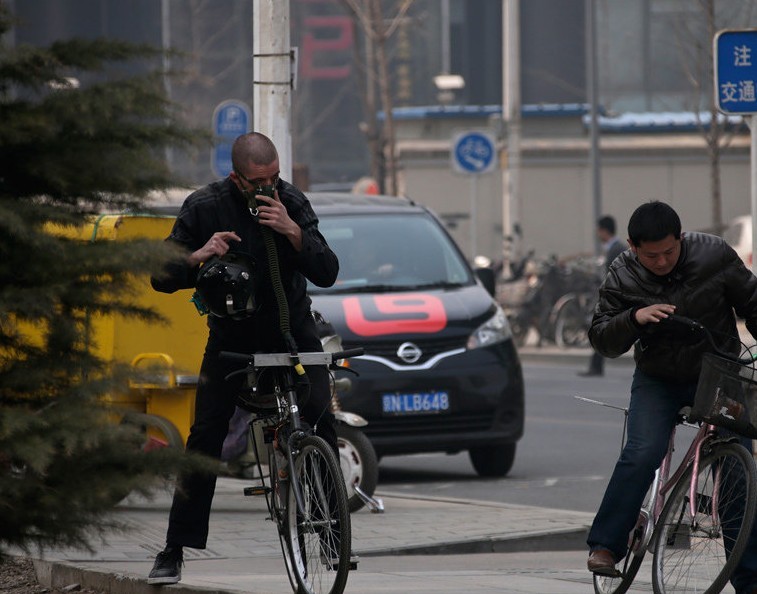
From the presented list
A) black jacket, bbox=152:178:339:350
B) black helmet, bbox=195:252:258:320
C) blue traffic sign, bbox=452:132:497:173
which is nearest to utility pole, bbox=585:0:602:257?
blue traffic sign, bbox=452:132:497:173

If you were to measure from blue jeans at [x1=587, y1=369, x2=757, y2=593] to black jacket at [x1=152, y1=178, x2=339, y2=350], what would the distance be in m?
1.23

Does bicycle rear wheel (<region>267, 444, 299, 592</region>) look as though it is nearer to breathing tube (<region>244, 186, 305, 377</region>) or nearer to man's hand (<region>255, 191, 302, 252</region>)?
breathing tube (<region>244, 186, 305, 377</region>)

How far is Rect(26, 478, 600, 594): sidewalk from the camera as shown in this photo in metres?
6.84

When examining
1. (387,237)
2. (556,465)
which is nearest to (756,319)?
(387,237)

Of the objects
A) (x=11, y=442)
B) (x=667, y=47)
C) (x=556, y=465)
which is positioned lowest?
(x=556, y=465)

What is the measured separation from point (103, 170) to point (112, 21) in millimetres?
53664

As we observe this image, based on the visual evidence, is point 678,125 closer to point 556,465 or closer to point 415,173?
point 415,173

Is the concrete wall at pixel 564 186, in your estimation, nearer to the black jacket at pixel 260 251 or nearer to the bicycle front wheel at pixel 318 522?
the black jacket at pixel 260 251

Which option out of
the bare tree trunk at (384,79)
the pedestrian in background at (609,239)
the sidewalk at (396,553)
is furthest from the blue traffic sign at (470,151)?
the sidewalk at (396,553)

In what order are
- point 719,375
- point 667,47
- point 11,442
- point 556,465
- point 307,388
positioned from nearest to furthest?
point 11,442, point 719,375, point 307,388, point 556,465, point 667,47

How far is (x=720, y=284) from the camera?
20.7 feet

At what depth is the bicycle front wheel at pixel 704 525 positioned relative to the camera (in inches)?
239

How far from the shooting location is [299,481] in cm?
628

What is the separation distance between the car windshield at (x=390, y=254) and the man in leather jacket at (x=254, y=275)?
5.13m
